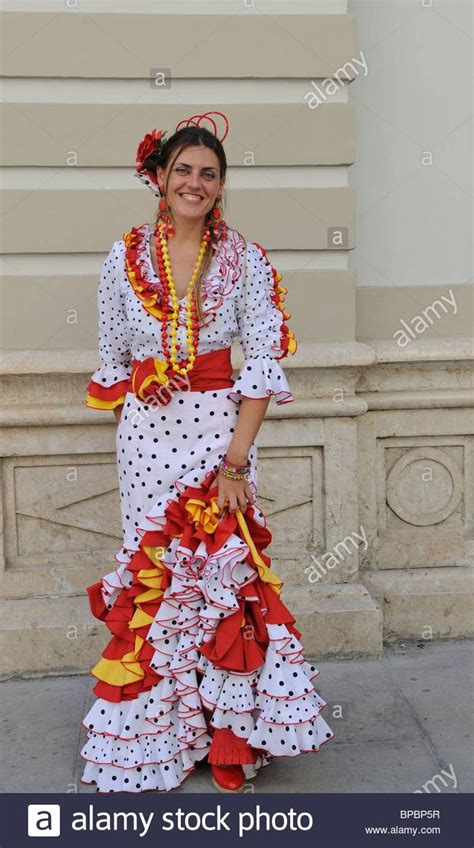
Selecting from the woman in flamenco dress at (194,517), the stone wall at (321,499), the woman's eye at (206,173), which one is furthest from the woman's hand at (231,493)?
the stone wall at (321,499)

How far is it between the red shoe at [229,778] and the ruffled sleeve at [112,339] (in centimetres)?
129

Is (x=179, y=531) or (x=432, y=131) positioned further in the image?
(x=432, y=131)

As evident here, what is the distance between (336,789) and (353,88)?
3.05m

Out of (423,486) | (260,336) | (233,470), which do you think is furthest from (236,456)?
(423,486)

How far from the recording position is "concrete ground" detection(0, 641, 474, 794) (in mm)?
3785

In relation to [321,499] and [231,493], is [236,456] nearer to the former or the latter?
[231,493]

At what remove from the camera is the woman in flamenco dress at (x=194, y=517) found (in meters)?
3.64

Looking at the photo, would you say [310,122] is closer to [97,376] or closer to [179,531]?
[97,376]

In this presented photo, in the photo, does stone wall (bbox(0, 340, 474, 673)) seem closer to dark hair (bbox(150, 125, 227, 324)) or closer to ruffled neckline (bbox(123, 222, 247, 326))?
ruffled neckline (bbox(123, 222, 247, 326))

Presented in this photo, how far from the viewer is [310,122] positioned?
4.77 metres

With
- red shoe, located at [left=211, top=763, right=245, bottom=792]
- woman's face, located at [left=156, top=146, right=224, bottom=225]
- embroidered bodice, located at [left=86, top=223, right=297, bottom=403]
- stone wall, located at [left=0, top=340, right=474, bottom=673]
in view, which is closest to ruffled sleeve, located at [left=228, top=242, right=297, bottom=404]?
embroidered bodice, located at [left=86, top=223, right=297, bottom=403]

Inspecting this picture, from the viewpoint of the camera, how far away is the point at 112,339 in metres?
3.87
